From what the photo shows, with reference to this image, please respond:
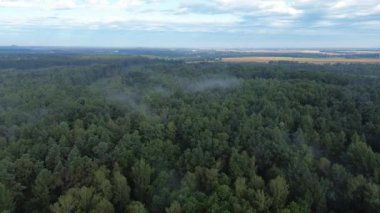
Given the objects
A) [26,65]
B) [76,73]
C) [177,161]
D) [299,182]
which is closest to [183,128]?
[177,161]

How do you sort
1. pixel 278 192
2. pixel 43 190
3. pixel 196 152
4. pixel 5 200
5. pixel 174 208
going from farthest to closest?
pixel 196 152 < pixel 43 190 < pixel 278 192 < pixel 5 200 < pixel 174 208

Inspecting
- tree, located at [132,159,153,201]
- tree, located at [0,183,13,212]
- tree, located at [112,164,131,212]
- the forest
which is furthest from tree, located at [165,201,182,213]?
tree, located at [0,183,13,212]

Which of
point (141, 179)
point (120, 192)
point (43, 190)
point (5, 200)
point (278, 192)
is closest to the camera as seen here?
point (5, 200)

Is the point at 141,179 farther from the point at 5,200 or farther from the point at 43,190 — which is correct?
the point at 5,200

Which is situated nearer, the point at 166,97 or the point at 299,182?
Answer: the point at 299,182

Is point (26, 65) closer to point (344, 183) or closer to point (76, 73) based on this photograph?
point (76, 73)

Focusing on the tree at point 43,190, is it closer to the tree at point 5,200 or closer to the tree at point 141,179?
the tree at point 5,200

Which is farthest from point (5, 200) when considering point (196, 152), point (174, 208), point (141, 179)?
point (196, 152)

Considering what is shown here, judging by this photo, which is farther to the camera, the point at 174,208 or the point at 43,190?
the point at 43,190

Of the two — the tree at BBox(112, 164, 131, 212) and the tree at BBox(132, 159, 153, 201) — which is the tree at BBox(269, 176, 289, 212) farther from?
the tree at BBox(112, 164, 131, 212)
